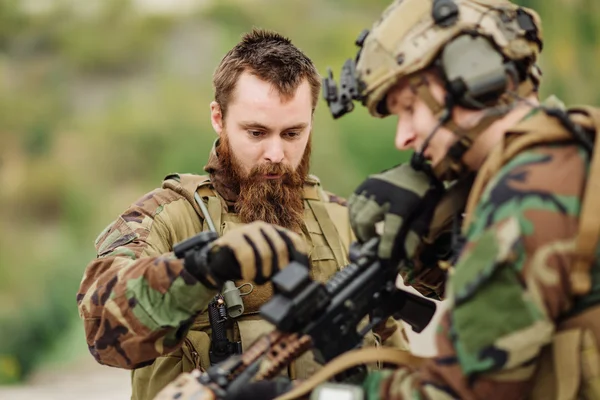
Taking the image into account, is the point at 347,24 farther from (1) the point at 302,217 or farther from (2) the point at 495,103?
(2) the point at 495,103

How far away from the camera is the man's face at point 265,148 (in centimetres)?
299

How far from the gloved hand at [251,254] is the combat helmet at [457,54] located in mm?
489

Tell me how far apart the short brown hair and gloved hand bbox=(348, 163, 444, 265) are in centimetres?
94

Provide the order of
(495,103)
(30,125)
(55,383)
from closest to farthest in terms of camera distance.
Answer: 1. (495,103)
2. (55,383)
3. (30,125)

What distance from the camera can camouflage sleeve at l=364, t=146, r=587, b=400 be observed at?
1.67 metres

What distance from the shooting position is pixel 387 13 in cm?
212

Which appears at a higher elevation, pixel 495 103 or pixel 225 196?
pixel 495 103

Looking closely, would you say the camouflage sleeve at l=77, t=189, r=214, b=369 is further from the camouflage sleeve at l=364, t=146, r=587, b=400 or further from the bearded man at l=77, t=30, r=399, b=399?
the camouflage sleeve at l=364, t=146, r=587, b=400

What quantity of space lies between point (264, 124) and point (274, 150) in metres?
Answer: 0.12

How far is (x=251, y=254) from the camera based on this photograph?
2154 mm

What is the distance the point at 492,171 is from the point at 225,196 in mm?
1463

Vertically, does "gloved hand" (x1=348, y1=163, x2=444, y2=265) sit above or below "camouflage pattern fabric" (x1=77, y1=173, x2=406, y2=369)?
above

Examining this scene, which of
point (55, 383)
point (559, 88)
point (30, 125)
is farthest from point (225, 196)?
→ point (559, 88)

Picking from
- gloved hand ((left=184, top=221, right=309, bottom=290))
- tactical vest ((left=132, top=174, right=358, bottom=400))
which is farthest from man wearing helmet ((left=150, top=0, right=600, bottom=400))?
tactical vest ((left=132, top=174, right=358, bottom=400))
